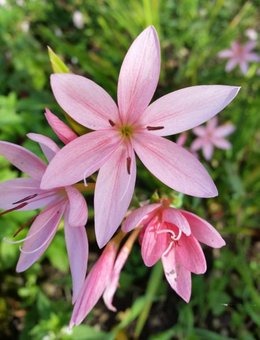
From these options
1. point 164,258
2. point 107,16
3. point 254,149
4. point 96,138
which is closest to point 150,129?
point 96,138

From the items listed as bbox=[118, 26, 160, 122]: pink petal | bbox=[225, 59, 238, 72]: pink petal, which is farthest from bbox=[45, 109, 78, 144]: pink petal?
bbox=[225, 59, 238, 72]: pink petal

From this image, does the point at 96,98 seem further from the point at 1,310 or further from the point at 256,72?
the point at 256,72

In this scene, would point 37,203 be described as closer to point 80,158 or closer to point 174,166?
point 80,158

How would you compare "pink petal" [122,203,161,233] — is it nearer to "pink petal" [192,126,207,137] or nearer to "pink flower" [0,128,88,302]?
"pink flower" [0,128,88,302]

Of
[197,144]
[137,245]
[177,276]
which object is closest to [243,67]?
[197,144]

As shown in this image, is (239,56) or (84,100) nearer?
(84,100)
